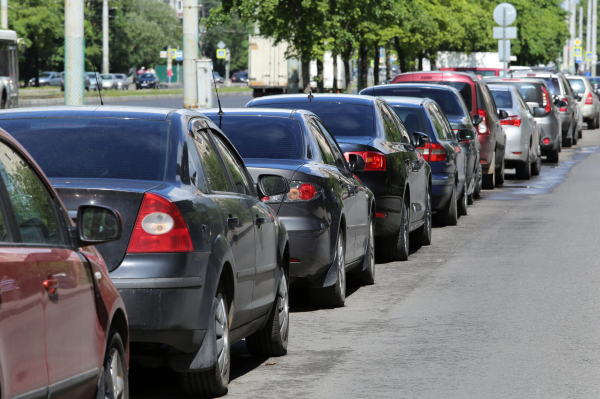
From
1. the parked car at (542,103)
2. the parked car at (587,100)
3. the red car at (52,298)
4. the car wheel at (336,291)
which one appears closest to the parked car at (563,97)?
the parked car at (542,103)

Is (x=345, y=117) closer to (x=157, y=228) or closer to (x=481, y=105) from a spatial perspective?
(x=157, y=228)

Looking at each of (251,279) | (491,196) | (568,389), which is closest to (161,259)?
(251,279)

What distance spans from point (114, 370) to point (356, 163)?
5.54m

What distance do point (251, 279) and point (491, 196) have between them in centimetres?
1337

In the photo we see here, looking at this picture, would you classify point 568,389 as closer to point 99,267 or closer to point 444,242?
point 99,267

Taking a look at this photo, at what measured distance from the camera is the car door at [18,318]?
3367 mm

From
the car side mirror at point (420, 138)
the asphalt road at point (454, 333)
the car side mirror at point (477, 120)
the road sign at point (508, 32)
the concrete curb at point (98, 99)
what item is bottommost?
the asphalt road at point (454, 333)

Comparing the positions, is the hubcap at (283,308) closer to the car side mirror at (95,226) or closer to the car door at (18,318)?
the car side mirror at (95,226)

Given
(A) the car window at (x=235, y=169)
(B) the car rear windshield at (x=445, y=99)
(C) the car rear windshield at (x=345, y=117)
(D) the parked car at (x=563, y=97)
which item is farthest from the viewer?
(D) the parked car at (x=563, y=97)

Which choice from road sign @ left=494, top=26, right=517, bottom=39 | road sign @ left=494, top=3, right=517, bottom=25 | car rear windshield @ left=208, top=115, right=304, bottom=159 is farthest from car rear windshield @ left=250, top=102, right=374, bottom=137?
road sign @ left=494, top=26, right=517, bottom=39

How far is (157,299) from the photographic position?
5.19m

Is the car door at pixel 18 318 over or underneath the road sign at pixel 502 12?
underneath

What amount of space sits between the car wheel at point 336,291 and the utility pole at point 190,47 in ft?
40.8

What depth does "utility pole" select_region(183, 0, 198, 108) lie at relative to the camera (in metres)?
20.9
